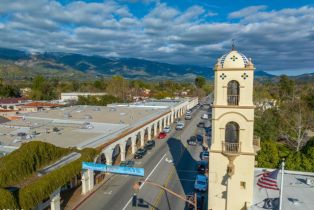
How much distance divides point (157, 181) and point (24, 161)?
15622 millimetres

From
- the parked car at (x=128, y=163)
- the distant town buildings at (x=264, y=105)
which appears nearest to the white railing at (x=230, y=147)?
the parked car at (x=128, y=163)

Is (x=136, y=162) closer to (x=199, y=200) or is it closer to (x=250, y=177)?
(x=199, y=200)

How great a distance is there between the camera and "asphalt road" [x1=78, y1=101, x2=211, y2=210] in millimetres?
24391

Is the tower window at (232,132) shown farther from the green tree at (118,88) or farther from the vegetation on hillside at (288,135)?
the green tree at (118,88)

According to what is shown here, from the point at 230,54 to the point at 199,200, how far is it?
1306 cm

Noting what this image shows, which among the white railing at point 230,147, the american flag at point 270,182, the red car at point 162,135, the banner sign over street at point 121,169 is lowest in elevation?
the red car at point 162,135

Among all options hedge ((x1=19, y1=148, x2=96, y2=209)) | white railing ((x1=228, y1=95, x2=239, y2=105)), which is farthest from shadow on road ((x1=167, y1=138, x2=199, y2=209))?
white railing ((x1=228, y1=95, x2=239, y2=105))

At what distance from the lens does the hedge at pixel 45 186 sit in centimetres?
1594

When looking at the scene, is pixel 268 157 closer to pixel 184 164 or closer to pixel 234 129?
pixel 234 129

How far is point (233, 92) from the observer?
1816cm

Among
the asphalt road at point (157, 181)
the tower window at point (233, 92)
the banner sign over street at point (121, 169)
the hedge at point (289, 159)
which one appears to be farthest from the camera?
the hedge at point (289, 159)

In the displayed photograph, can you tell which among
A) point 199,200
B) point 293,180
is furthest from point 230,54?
point 199,200

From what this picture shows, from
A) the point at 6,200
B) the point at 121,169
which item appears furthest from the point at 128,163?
the point at 6,200

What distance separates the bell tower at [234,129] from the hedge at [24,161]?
11765mm
